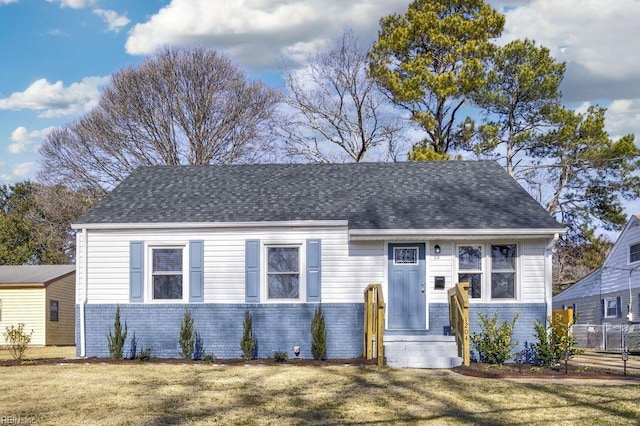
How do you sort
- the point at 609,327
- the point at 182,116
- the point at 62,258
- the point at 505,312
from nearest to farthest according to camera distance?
1. the point at 505,312
2. the point at 609,327
3. the point at 182,116
4. the point at 62,258

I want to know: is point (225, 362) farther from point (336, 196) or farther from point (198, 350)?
point (336, 196)

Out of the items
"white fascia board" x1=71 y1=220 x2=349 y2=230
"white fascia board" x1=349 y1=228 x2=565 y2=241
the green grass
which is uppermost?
"white fascia board" x1=71 y1=220 x2=349 y2=230

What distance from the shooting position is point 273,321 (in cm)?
1574

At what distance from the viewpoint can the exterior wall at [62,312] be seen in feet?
96.4

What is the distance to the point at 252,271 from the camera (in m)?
15.8

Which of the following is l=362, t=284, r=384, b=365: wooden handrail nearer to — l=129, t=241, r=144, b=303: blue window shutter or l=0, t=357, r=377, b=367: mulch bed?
l=0, t=357, r=377, b=367: mulch bed

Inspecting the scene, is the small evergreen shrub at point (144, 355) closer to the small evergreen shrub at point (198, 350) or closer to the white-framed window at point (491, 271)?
the small evergreen shrub at point (198, 350)

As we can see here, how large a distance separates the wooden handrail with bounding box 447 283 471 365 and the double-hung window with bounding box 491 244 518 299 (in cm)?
102

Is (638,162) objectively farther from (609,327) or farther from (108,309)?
(108,309)

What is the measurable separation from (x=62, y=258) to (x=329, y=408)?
31889 millimetres

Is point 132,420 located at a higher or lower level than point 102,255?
lower

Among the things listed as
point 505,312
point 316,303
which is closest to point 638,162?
point 505,312

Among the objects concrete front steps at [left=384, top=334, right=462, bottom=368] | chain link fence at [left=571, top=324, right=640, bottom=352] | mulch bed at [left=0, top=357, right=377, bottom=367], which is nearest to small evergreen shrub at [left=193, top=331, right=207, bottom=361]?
mulch bed at [left=0, top=357, right=377, bottom=367]

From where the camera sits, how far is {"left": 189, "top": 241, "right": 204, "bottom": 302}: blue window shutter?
1589 centimetres
